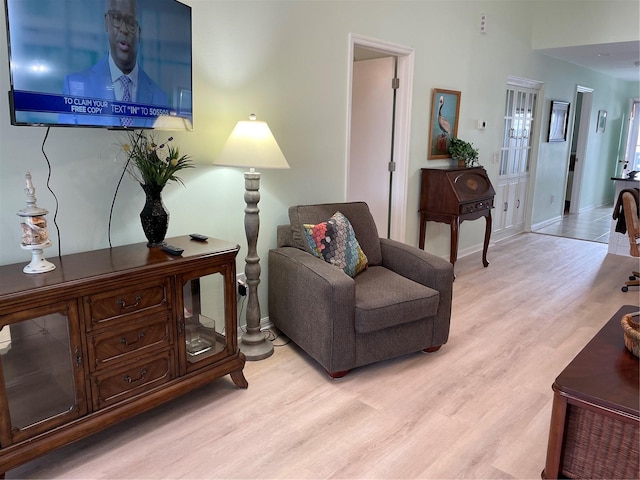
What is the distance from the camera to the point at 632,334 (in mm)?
1883

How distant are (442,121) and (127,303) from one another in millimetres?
3543

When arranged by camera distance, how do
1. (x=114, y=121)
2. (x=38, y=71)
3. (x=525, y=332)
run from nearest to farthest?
(x=38, y=71) < (x=114, y=121) < (x=525, y=332)

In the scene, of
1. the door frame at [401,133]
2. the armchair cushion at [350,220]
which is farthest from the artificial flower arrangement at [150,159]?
the door frame at [401,133]

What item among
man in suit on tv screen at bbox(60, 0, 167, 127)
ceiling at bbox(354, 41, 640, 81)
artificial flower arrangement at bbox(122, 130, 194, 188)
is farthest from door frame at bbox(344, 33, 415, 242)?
man in suit on tv screen at bbox(60, 0, 167, 127)

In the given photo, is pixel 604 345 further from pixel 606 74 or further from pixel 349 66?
pixel 606 74

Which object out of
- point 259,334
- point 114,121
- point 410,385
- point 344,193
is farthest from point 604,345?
point 114,121

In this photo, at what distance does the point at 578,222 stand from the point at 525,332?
16.3ft

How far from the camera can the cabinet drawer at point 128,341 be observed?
192 centimetres

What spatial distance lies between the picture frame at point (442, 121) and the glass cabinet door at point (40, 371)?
140 inches

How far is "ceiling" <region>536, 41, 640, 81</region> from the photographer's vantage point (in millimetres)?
5551

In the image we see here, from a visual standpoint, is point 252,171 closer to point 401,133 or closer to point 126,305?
point 126,305

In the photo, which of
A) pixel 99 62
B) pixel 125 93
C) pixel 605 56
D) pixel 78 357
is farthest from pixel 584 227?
pixel 78 357

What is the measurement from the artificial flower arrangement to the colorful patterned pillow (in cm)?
85

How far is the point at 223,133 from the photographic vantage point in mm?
2801
